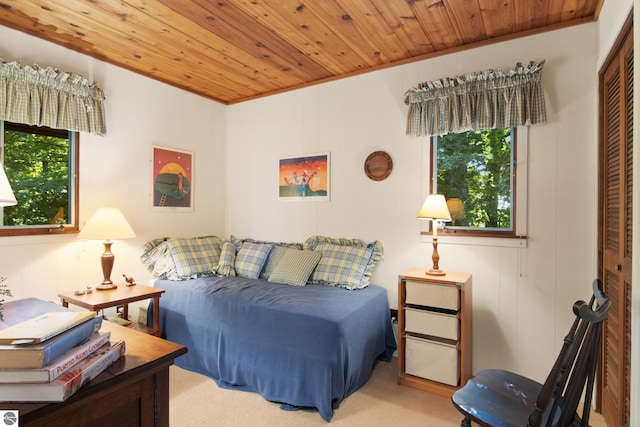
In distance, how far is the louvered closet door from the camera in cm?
172

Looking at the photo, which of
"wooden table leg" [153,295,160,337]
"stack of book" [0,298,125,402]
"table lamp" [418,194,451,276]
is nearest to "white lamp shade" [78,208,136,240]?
"wooden table leg" [153,295,160,337]

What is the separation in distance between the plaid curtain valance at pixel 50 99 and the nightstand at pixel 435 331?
2.78 metres

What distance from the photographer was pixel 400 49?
9.06 feet

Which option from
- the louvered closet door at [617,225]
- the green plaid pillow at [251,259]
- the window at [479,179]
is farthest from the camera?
the green plaid pillow at [251,259]

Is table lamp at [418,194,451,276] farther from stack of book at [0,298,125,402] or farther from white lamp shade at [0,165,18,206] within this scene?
white lamp shade at [0,165,18,206]

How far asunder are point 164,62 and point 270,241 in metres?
1.94

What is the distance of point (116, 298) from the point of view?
251 cm

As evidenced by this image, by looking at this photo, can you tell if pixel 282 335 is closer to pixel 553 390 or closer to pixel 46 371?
pixel 553 390

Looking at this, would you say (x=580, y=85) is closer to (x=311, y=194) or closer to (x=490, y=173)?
(x=490, y=173)

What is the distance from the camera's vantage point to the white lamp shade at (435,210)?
2.46 metres

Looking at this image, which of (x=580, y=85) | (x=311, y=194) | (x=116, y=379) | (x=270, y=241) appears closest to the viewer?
(x=116, y=379)

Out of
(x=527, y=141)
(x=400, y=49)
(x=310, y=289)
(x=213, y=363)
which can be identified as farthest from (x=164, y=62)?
(x=527, y=141)

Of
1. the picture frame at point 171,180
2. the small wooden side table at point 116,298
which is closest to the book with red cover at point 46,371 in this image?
the small wooden side table at point 116,298

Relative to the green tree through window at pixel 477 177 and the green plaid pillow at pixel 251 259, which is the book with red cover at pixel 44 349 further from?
the green tree through window at pixel 477 177
